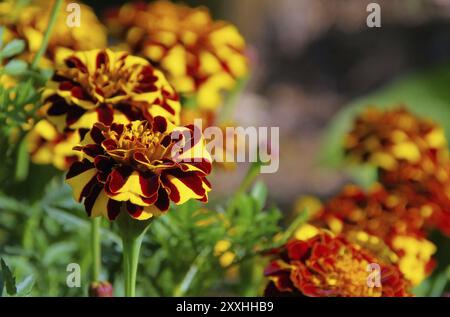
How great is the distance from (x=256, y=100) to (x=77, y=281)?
2.77 meters

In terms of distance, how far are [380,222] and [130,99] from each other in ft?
1.52

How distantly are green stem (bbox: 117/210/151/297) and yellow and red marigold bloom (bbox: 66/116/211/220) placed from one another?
0.03 metres

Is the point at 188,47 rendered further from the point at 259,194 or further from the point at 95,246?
the point at 95,246

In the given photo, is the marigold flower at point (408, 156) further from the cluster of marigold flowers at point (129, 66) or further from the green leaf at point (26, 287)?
the green leaf at point (26, 287)

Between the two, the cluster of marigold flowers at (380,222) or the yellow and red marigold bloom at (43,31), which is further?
the yellow and red marigold bloom at (43,31)

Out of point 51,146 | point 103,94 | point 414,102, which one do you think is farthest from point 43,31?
point 414,102

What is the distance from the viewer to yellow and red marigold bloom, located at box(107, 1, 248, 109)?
137cm

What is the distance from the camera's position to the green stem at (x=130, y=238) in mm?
979

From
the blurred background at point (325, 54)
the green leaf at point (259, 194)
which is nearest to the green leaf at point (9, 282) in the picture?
the green leaf at point (259, 194)

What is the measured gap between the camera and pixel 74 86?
1.12m

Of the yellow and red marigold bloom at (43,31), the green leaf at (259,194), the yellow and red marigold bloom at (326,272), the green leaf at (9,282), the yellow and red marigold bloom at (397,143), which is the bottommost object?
the yellow and red marigold bloom at (326,272)
